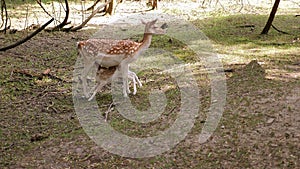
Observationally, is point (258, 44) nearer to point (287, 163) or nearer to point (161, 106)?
point (161, 106)

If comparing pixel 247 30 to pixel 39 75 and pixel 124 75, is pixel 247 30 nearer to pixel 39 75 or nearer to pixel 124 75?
pixel 124 75

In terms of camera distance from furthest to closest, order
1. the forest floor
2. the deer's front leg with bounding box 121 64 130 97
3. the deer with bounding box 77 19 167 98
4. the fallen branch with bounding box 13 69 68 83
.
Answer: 1. the fallen branch with bounding box 13 69 68 83
2. the deer's front leg with bounding box 121 64 130 97
3. the deer with bounding box 77 19 167 98
4. the forest floor

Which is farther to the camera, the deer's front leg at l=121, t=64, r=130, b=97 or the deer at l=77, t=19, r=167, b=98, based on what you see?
the deer's front leg at l=121, t=64, r=130, b=97

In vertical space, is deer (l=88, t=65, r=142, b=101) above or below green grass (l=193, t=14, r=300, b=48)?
above

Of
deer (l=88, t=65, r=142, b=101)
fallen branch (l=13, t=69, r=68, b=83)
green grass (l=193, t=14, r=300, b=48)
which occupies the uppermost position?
deer (l=88, t=65, r=142, b=101)

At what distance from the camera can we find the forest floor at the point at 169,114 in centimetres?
430

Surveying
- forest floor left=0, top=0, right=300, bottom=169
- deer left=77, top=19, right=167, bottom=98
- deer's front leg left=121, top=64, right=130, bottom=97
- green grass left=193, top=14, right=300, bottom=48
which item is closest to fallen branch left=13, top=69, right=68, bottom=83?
forest floor left=0, top=0, right=300, bottom=169

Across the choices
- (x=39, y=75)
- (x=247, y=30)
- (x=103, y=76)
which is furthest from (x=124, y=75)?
(x=247, y=30)

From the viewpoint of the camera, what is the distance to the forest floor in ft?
14.1

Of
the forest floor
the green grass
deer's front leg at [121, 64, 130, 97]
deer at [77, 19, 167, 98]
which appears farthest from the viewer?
the green grass

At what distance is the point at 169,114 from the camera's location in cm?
535

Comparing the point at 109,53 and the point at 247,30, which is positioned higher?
the point at 109,53

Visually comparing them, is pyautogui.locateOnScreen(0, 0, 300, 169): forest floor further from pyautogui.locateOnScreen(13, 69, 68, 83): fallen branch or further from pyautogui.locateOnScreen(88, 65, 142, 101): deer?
pyautogui.locateOnScreen(88, 65, 142, 101): deer

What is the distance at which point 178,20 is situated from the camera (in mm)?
12227
